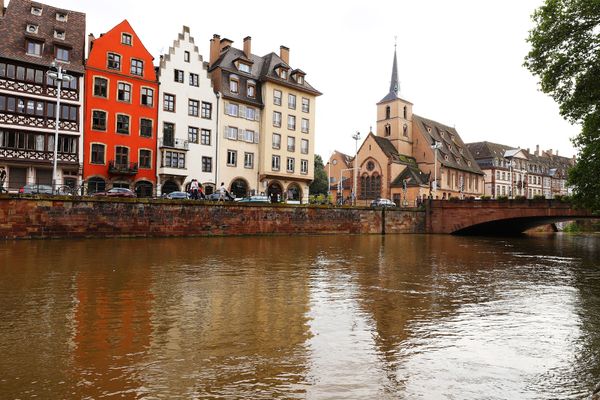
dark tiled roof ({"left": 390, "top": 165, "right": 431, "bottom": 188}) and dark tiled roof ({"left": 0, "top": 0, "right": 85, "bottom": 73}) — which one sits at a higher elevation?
dark tiled roof ({"left": 0, "top": 0, "right": 85, "bottom": 73})

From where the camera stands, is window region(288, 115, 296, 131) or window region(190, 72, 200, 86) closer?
window region(190, 72, 200, 86)

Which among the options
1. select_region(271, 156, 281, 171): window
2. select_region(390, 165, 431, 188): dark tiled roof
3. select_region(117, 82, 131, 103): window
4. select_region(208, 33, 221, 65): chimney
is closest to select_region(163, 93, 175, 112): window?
select_region(117, 82, 131, 103): window

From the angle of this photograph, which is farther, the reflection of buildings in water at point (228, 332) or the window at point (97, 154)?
the window at point (97, 154)

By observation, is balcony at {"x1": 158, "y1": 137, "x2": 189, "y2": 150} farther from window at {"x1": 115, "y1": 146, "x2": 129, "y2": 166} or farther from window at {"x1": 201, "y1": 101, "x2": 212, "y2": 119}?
window at {"x1": 201, "y1": 101, "x2": 212, "y2": 119}

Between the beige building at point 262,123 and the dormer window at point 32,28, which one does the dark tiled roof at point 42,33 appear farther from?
the beige building at point 262,123

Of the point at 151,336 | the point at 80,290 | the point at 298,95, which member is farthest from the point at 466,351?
the point at 298,95

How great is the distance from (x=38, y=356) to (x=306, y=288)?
6.85m

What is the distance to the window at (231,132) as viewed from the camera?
1917 inches

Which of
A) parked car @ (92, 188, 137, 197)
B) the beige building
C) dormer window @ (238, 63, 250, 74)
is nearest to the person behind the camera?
parked car @ (92, 188, 137, 197)

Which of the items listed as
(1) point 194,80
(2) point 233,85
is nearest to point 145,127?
(1) point 194,80

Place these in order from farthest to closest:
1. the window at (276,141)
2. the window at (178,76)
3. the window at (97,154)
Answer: the window at (276,141) → the window at (178,76) → the window at (97,154)

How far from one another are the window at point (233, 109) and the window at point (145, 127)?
28.1 ft

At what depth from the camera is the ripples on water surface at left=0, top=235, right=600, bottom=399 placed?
5.24 meters

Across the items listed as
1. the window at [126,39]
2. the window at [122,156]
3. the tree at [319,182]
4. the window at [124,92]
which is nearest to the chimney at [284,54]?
the window at [126,39]
